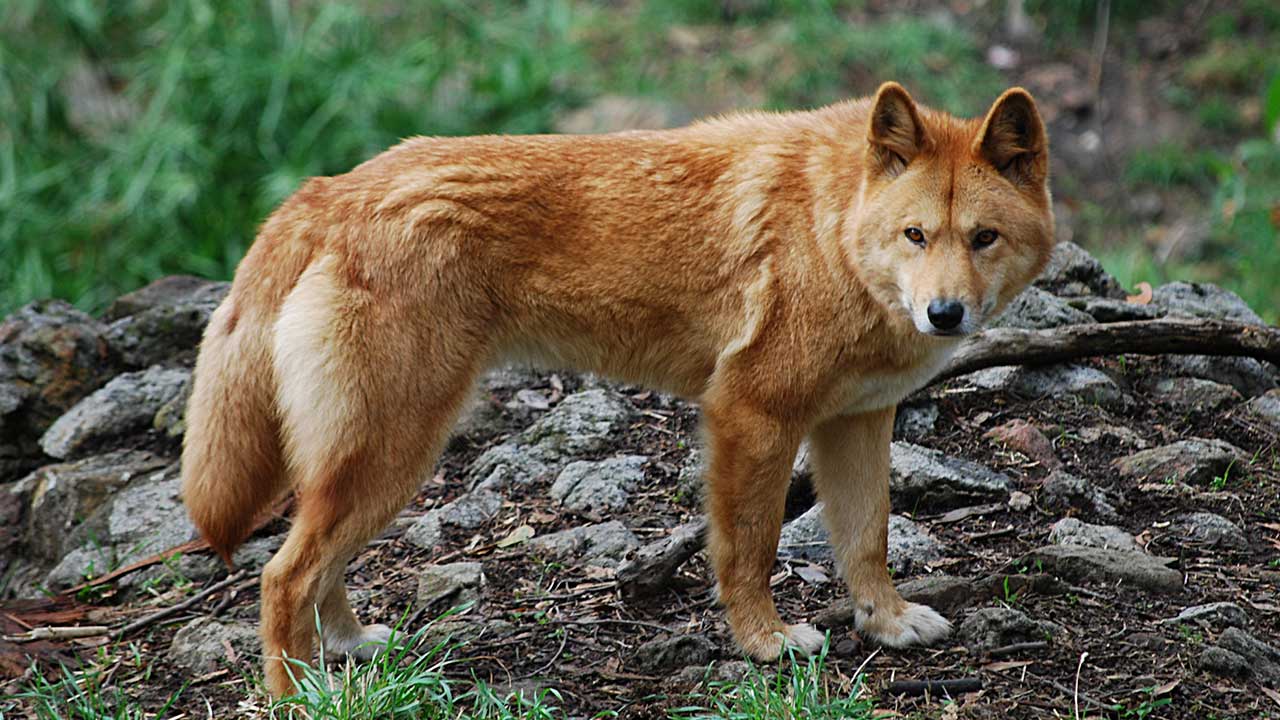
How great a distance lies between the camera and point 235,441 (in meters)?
4.10

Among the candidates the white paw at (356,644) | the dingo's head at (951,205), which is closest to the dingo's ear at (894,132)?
the dingo's head at (951,205)

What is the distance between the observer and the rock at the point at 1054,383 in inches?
223

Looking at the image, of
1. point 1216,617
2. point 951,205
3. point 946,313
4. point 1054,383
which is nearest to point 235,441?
point 946,313

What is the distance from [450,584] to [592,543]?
0.58 m

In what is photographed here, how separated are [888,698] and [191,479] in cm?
232

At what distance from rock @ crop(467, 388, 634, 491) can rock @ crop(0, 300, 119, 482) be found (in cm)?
204

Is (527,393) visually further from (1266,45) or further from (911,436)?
(1266,45)

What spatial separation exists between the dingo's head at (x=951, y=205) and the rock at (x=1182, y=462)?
1.49 metres

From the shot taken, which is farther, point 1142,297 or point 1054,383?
point 1142,297

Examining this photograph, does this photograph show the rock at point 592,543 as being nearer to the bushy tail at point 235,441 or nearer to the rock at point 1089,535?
the bushy tail at point 235,441

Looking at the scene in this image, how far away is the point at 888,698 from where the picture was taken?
3.98 m

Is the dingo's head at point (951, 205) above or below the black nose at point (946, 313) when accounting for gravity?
above

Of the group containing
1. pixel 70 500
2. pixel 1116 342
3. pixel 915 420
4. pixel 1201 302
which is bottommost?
pixel 70 500

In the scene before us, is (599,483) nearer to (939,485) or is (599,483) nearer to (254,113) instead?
(939,485)
